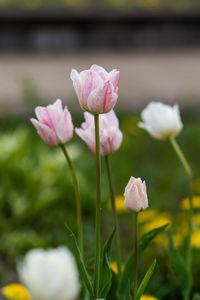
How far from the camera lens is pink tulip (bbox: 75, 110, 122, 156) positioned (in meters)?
1.15

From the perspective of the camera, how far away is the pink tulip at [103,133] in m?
1.15

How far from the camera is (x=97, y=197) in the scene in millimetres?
1065

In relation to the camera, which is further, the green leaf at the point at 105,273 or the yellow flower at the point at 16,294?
the yellow flower at the point at 16,294

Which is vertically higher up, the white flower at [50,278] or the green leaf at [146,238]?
the white flower at [50,278]

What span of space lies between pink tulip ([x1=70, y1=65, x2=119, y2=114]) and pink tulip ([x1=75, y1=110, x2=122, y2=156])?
122 millimetres

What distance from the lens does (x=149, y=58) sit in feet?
22.7

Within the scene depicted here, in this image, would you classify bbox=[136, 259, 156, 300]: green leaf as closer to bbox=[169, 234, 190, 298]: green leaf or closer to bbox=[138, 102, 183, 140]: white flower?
bbox=[169, 234, 190, 298]: green leaf

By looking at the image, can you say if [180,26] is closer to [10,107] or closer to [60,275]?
[10,107]

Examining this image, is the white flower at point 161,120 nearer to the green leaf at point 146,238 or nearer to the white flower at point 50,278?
the green leaf at point 146,238

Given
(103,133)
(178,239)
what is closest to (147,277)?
(103,133)

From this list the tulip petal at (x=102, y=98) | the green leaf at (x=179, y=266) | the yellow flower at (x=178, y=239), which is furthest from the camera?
the yellow flower at (x=178, y=239)

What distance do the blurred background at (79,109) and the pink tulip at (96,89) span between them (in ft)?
2.74

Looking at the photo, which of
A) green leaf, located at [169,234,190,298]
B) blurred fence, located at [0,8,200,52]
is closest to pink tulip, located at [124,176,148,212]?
green leaf, located at [169,234,190,298]

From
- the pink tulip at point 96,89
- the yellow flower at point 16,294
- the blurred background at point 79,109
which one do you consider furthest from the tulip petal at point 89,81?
the blurred background at point 79,109
